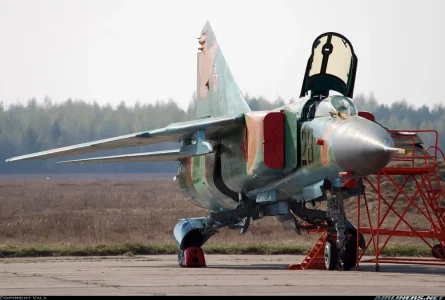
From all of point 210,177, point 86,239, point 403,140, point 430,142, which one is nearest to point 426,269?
point 403,140

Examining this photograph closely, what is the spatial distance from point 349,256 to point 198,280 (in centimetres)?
340

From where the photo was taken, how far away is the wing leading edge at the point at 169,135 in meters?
15.6

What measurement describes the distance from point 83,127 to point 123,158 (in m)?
45.6

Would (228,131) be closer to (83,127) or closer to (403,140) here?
(403,140)

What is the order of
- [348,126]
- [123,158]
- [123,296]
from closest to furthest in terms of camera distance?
[123,296] → [348,126] → [123,158]

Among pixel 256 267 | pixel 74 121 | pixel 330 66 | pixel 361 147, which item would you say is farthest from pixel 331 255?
pixel 74 121

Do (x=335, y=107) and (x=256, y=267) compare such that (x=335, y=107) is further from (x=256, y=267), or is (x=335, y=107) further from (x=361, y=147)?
(x=256, y=267)

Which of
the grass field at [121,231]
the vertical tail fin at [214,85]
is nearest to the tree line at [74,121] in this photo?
the grass field at [121,231]

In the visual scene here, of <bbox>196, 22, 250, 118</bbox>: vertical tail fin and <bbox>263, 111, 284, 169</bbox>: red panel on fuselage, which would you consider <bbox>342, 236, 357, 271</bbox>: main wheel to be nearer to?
<bbox>263, 111, 284, 169</bbox>: red panel on fuselage

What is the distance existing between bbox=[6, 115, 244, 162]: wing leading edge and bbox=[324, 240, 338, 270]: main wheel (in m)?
2.46

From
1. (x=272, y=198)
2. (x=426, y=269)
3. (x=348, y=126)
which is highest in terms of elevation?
(x=348, y=126)

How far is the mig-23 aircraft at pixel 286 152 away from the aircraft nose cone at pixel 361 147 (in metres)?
0.01

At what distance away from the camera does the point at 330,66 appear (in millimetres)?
14930

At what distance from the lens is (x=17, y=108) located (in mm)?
67125
